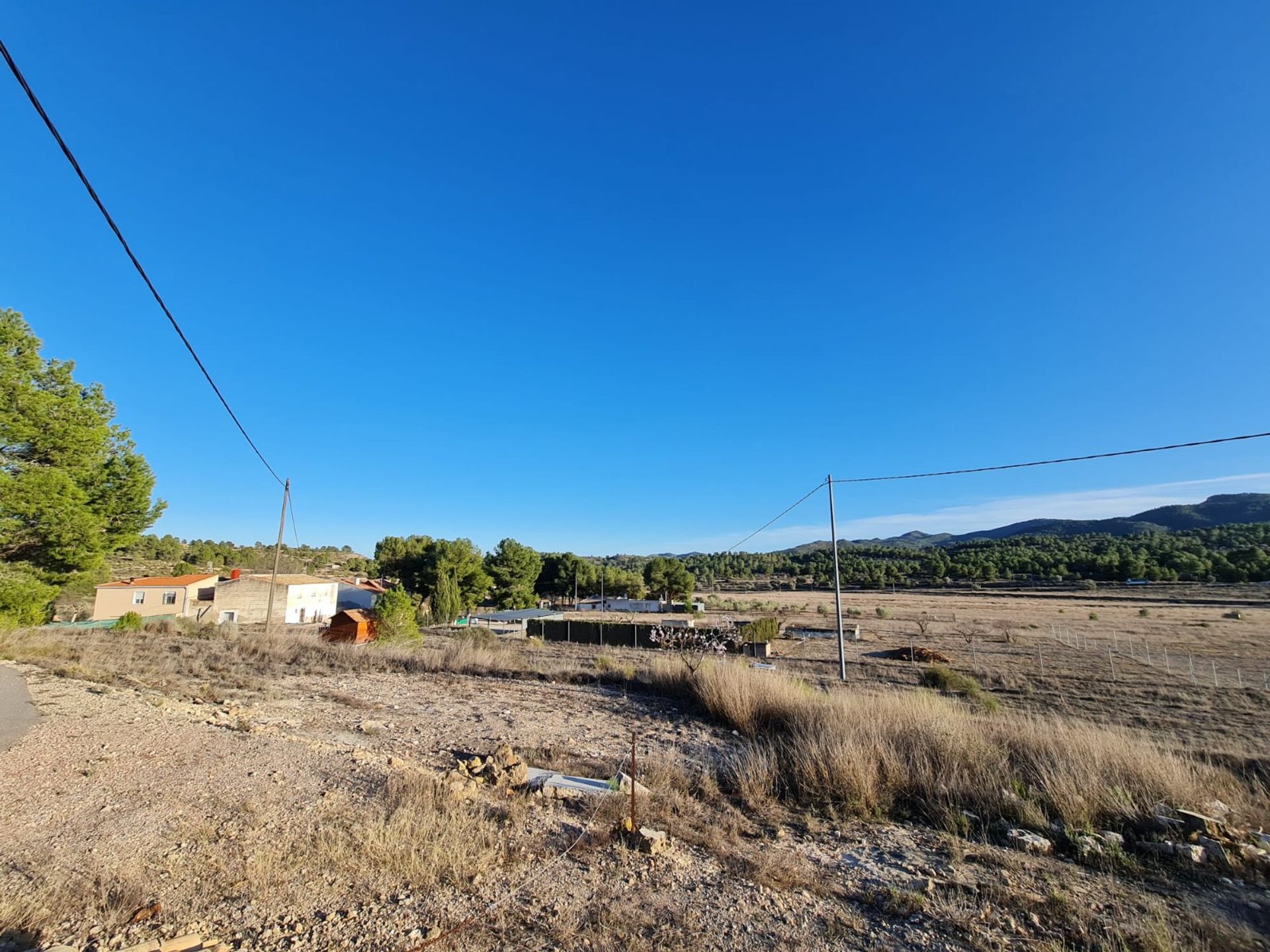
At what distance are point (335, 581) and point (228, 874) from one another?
6172cm

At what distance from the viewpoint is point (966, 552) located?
119562 mm

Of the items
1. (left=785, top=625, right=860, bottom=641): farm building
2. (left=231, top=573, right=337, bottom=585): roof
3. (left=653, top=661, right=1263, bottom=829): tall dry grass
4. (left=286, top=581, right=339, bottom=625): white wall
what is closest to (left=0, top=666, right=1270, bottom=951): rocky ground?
(left=653, top=661, right=1263, bottom=829): tall dry grass

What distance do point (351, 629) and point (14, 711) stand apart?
19118 millimetres

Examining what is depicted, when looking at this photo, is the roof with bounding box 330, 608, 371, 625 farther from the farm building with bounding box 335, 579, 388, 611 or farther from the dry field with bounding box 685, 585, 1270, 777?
the farm building with bounding box 335, 579, 388, 611

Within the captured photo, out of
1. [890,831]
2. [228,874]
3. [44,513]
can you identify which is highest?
[44,513]

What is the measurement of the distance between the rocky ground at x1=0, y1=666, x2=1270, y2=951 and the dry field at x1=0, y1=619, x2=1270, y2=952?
0.03m

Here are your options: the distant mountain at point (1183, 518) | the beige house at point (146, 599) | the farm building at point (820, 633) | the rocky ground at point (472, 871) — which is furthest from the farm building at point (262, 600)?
the distant mountain at point (1183, 518)

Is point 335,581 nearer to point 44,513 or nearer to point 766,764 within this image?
point 44,513

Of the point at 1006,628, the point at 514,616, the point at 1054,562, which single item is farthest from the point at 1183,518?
the point at 514,616

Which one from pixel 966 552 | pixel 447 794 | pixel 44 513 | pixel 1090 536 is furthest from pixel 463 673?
pixel 1090 536

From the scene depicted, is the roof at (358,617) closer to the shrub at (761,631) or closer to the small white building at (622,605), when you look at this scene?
the shrub at (761,631)

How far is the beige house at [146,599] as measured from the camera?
45.7m

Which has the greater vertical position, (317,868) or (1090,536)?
(1090,536)

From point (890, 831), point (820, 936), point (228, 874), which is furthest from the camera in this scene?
point (890, 831)
